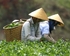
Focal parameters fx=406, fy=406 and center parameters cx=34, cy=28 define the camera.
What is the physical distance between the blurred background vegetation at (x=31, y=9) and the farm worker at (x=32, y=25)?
1324 cm

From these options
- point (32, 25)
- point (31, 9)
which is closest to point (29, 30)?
point (32, 25)

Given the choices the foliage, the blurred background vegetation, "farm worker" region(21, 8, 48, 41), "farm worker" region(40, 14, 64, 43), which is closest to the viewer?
the foliage

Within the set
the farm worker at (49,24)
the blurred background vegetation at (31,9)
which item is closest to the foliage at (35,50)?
the farm worker at (49,24)

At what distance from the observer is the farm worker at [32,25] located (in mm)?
7742

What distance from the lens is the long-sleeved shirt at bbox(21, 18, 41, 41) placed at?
779 centimetres

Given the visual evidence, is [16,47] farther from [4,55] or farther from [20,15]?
[20,15]

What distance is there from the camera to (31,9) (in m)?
22.4

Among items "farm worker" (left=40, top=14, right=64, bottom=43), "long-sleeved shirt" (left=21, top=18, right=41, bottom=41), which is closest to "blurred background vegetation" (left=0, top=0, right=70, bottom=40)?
"farm worker" (left=40, top=14, right=64, bottom=43)

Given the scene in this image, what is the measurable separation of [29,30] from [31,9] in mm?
14579

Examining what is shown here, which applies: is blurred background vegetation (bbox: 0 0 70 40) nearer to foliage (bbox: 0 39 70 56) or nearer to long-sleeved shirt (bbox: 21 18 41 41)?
long-sleeved shirt (bbox: 21 18 41 41)

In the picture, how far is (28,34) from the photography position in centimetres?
782

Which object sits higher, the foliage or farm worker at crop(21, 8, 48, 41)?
farm worker at crop(21, 8, 48, 41)

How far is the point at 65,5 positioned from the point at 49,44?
15.9 meters

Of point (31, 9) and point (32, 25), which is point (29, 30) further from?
point (31, 9)
